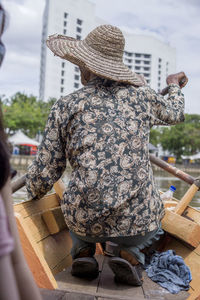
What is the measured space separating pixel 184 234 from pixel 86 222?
0.70m

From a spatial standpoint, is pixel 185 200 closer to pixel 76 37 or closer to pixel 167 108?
pixel 167 108

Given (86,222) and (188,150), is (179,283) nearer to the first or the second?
(86,222)

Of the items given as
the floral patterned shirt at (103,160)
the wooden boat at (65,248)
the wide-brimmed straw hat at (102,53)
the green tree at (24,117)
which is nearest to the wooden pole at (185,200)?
the wooden boat at (65,248)

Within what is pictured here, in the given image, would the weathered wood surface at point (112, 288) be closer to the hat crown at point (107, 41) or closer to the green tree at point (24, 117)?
the hat crown at point (107, 41)

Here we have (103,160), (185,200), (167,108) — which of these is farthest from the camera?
(185,200)

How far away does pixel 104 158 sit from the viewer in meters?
1.83

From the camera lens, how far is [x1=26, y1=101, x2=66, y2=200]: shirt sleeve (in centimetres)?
199

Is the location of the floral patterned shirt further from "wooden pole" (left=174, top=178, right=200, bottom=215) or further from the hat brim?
"wooden pole" (left=174, top=178, right=200, bottom=215)

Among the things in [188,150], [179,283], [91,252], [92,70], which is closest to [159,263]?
[179,283]

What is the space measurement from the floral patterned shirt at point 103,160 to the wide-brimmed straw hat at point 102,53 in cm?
7

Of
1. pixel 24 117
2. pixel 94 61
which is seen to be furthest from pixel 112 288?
pixel 24 117

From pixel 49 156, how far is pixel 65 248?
2.50ft

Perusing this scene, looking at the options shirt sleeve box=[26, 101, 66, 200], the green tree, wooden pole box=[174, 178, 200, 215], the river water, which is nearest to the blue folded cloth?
wooden pole box=[174, 178, 200, 215]

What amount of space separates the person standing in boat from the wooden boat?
0.08 meters
